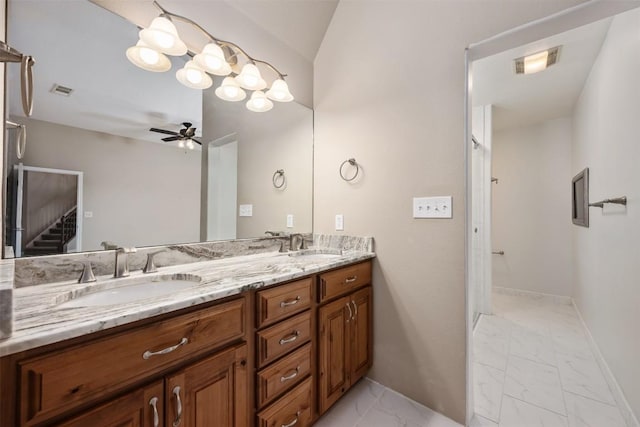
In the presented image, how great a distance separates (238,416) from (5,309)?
80cm

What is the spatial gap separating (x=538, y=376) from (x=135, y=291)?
2.49m

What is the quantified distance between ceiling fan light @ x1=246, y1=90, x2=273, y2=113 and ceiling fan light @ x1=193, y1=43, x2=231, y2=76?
330mm

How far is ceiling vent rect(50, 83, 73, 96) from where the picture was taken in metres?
1.05

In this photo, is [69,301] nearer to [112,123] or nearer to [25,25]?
[112,123]

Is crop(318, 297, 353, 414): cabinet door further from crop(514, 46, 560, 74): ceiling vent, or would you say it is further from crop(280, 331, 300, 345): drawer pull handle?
crop(514, 46, 560, 74): ceiling vent

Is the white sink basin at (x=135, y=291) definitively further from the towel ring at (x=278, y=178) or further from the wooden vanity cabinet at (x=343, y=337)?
the towel ring at (x=278, y=178)

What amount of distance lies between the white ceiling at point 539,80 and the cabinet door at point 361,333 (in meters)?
1.82

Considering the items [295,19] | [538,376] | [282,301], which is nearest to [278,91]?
[295,19]

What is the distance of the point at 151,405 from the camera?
0.76m

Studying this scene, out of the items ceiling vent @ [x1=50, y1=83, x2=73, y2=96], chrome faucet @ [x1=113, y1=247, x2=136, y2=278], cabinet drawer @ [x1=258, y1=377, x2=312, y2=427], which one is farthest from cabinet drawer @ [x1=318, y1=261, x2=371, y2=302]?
ceiling vent @ [x1=50, y1=83, x2=73, y2=96]

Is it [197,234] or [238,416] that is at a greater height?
[197,234]

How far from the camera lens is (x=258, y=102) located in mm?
1782

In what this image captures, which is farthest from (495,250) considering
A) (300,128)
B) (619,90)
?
(300,128)

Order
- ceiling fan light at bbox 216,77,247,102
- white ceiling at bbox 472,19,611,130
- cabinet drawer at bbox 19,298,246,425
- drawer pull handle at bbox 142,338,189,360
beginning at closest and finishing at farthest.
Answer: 1. cabinet drawer at bbox 19,298,246,425
2. drawer pull handle at bbox 142,338,189,360
3. ceiling fan light at bbox 216,77,247,102
4. white ceiling at bbox 472,19,611,130
